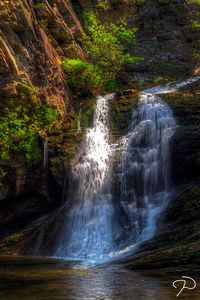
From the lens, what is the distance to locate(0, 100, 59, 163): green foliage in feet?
56.1

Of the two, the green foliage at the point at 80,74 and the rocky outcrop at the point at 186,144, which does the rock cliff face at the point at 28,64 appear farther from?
the rocky outcrop at the point at 186,144

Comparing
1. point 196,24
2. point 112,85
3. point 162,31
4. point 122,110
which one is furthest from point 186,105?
point 162,31

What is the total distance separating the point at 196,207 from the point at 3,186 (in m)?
7.93

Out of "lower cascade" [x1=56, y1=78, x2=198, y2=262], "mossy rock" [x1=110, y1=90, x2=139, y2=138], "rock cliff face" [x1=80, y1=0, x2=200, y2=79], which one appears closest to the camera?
"lower cascade" [x1=56, y1=78, x2=198, y2=262]

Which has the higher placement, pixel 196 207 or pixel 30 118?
pixel 30 118

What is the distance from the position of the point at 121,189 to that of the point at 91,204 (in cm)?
137

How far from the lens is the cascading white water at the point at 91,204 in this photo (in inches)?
591

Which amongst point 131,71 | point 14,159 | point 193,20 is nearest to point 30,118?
point 14,159

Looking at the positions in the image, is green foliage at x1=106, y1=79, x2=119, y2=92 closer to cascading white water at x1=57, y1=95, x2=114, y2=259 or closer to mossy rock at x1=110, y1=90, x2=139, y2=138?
mossy rock at x1=110, y1=90, x2=139, y2=138

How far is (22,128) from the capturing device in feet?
57.6

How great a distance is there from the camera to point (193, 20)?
108 feet

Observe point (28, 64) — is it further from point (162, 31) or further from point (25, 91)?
point (162, 31)

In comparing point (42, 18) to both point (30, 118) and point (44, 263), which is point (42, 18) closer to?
point (30, 118)

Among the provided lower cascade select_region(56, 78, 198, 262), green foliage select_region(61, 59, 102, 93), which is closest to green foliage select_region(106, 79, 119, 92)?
green foliage select_region(61, 59, 102, 93)
